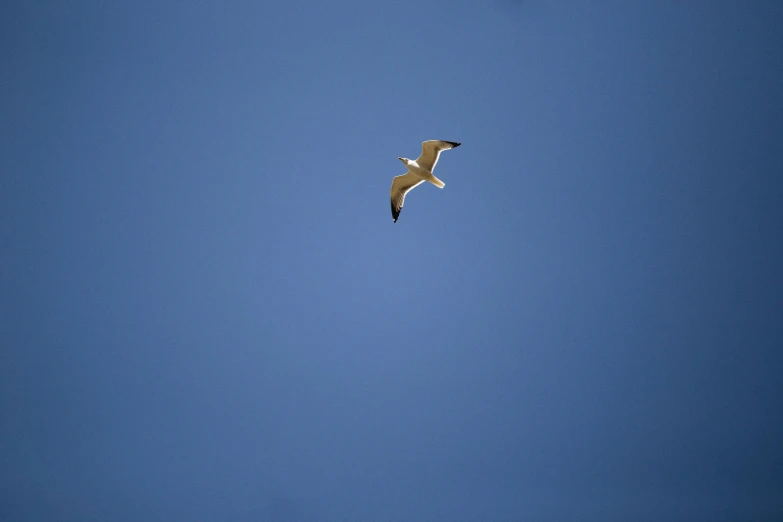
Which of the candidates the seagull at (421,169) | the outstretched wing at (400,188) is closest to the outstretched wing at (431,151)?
the seagull at (421,169)

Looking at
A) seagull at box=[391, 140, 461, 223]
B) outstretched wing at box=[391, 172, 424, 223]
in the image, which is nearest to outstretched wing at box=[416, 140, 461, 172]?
seagull at box=[391, 140, 461, 223]

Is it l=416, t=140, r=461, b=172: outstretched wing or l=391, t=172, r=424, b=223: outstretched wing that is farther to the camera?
l=391, t=172, r=424, b=223: outstretched wing

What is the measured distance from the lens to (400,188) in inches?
527

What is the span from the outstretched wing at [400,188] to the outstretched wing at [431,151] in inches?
22.2

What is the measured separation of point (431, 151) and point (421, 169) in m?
0.49

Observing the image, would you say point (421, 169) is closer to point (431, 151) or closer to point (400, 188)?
point (431, 151)

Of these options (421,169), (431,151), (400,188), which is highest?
(431,151)

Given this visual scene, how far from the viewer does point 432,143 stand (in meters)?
12.3

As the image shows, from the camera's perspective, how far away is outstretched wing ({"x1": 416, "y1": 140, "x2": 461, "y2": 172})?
12.2 metres

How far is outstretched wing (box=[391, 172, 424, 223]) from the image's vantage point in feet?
43.2

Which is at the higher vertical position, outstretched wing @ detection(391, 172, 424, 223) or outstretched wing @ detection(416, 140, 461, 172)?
outstretched wing @ detection(416, 140, 461, 172)

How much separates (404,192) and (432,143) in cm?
170

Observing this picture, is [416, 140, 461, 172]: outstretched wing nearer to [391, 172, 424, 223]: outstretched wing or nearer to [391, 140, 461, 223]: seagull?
[391, 140, 461, 223]: seagull

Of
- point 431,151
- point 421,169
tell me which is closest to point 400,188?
point 421,169
